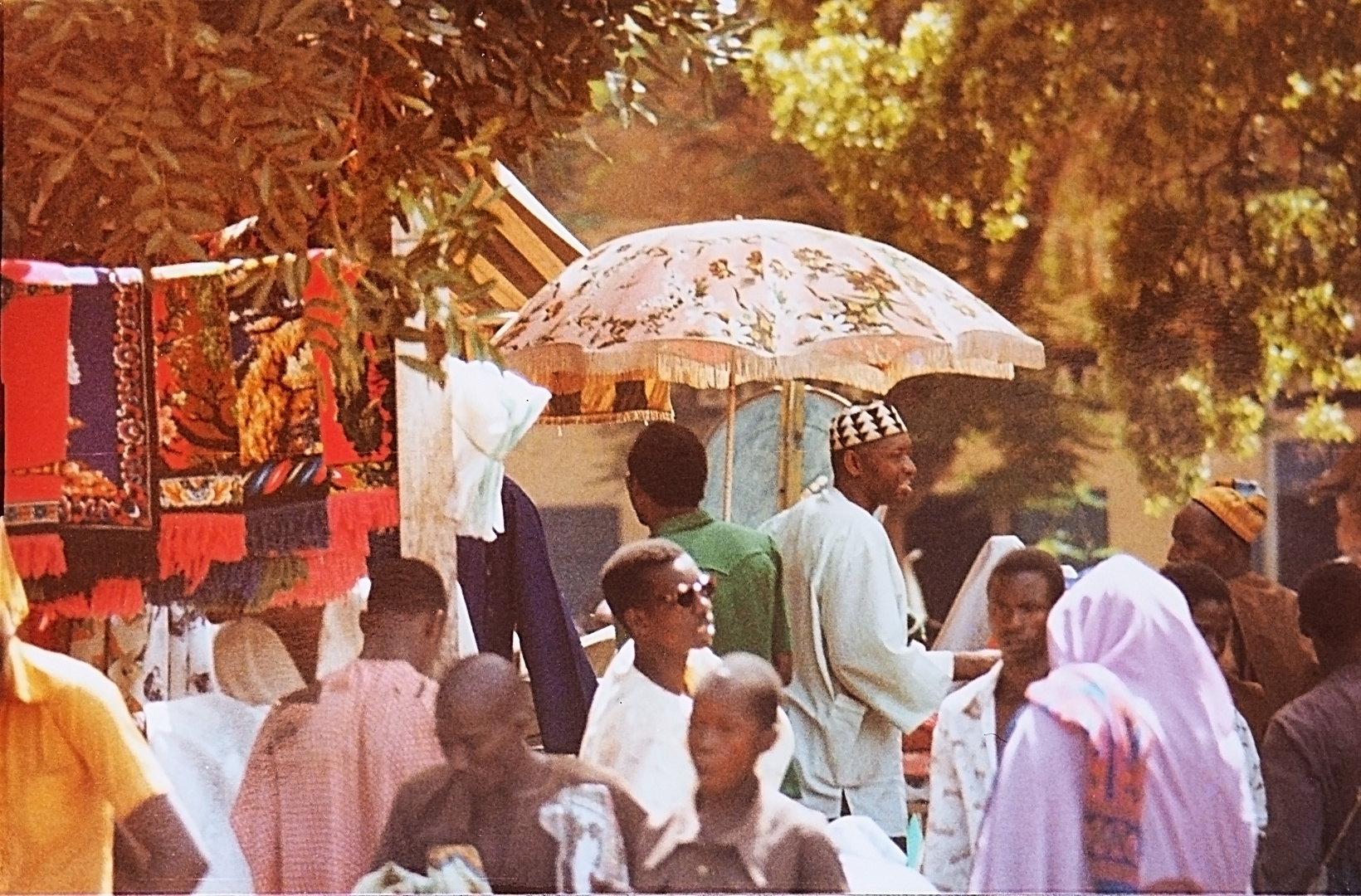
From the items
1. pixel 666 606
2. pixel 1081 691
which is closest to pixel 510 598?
pixel 666 606

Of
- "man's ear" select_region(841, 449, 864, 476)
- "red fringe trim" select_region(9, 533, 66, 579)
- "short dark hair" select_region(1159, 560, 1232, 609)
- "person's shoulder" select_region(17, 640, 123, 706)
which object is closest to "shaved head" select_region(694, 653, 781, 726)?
"man's ear" select_region(841, 449, 864, 476)

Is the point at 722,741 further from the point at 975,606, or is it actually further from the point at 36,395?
the point at 36,395

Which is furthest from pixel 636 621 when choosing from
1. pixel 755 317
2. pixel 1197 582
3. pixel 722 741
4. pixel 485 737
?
pixel 1197 582

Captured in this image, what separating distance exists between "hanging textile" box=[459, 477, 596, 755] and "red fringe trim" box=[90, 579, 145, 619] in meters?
0.84

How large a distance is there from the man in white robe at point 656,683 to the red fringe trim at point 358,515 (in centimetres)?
60

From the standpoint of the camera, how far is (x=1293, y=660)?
15.3ft

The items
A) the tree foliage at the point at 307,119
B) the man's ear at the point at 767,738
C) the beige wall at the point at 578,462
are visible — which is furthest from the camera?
the beige wall at the point at 578,462

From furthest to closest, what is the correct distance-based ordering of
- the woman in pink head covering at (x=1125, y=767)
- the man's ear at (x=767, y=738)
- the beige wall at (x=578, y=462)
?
the beige wall at (x=578, y=462) < the man's ear at (x=767, y=738) < the woman in pink head covering at (x=1125, y=767)

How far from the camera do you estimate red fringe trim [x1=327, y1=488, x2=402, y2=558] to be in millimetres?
4641

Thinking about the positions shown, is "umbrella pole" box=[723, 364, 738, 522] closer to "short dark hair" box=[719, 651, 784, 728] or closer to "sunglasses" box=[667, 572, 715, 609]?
"sunglasses" box=[667, 572, 715, 609]

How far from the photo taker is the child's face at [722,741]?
4656mm

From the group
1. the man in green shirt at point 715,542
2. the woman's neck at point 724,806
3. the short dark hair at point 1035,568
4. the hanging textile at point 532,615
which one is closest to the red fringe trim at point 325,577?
the hanging textile at point 532,615

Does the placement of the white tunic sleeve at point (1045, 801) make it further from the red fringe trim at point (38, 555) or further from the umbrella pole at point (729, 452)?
the red fringe trim at point (38, 555)

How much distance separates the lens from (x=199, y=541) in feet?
15.2
